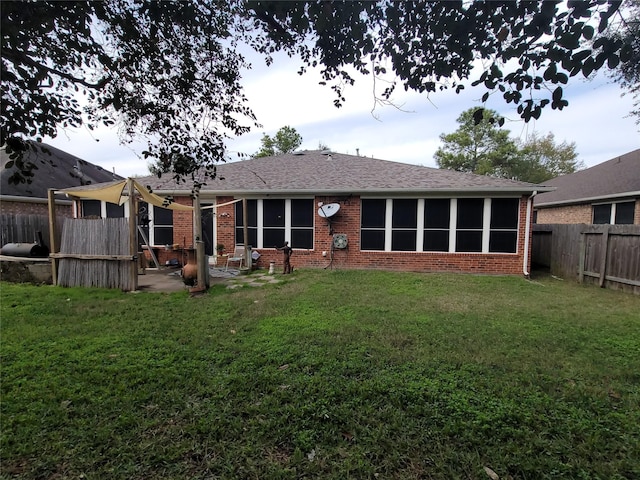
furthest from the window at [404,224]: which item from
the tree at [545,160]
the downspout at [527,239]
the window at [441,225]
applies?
the tree at [545,160]

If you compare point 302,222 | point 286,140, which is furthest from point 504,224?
point 286,140

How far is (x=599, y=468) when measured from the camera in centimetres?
190

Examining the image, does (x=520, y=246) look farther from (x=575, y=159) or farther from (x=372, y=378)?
(x=575, y=159)

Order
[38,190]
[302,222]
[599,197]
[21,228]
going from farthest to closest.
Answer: [38,190]
[599,197]
[302,222]
[21,228]

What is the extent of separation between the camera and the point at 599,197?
11406 millimetres

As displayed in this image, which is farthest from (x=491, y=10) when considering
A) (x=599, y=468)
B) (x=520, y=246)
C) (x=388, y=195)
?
(x=520, y=246)

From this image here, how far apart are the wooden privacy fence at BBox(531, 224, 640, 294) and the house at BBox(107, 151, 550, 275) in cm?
116

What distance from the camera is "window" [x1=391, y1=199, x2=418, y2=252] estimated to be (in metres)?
9.39

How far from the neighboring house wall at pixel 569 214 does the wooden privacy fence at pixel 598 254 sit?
341 centimetres

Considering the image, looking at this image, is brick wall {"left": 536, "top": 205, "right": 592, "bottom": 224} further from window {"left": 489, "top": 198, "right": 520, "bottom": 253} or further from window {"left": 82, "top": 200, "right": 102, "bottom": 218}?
window {"left": 82, "top": 200, "right": 102, "bottom": 218}

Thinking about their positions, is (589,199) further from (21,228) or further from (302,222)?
(21,228)

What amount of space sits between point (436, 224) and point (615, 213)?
7.44 metres

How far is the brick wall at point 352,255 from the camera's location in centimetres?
904

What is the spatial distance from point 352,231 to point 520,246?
4.84m
